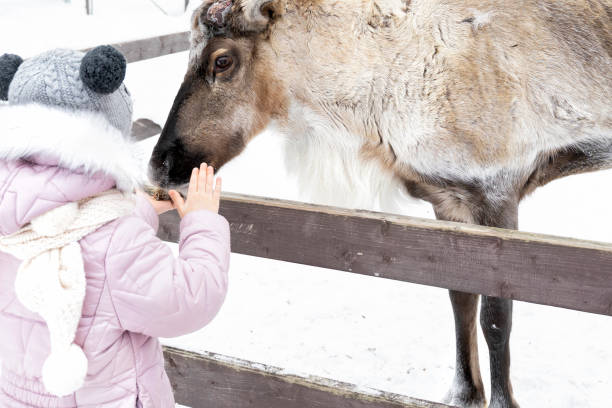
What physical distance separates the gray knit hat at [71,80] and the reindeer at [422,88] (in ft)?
3.53

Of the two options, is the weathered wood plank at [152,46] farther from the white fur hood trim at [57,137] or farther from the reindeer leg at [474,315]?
the white fur hood trim at [57,137]

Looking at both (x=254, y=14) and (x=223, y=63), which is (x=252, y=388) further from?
(x=254, y=14)

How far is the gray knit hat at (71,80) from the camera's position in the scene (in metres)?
1.15

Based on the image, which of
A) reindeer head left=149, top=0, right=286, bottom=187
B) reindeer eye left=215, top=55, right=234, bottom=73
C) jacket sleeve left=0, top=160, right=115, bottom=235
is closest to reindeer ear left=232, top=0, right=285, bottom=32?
reindeer head left=149, top=0, right=286, bottom=187

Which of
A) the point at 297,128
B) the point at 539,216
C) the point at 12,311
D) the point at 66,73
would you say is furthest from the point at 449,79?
the point at 539,216

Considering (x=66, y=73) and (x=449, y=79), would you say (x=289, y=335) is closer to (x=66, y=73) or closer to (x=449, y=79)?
(x=449, y=79)

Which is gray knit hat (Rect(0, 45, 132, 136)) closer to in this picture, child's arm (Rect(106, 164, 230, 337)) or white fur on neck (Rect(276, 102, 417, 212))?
child's arm (Rect(106, 164, 230, 337))

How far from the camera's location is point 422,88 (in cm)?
227

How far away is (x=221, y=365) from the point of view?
6.53 feet

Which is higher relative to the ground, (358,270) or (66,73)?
(66,73)

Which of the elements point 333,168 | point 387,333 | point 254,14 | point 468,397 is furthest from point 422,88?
point 387,333

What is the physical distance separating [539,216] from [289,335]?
2.57 metres

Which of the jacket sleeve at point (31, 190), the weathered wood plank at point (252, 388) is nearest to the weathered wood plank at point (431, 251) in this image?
the weathered wood plank at point (252, 388)

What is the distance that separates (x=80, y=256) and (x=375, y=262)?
967 mm
